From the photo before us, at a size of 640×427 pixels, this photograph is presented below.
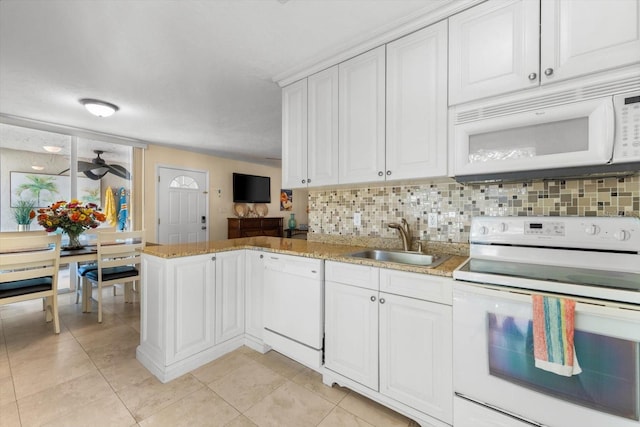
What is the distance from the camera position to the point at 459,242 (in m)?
1.86

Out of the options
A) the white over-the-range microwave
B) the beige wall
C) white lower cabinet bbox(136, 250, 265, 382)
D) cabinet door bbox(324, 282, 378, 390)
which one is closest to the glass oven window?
cabinet door bbox(324, 282, 378, 390)

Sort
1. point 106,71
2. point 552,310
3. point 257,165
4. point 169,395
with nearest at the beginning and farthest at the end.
Answer: 1. point 552,310
2. point 169,395
3. point 106,71
4. point 257,165

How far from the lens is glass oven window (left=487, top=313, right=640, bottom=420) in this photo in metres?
0.97

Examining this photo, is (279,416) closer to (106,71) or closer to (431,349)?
(431,349)

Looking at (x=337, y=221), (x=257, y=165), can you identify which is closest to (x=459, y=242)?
(x=337, y=221)

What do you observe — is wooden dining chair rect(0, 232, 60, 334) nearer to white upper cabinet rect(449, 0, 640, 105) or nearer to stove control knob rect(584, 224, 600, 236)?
white upper cabinet rect(449, 0, 640, 105)

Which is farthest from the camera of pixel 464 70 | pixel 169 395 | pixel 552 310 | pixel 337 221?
pixel 337 221

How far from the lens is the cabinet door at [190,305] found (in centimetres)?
189

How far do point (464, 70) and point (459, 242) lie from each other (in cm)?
105

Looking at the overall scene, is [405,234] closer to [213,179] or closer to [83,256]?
[83,256]

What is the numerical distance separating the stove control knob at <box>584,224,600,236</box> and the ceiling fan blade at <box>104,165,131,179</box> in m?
5.55

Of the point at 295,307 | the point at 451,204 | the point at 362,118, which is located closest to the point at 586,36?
the point at 451,204

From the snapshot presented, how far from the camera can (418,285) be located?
1438mm

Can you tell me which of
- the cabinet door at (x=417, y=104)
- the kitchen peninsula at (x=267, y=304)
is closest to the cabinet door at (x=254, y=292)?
the kitchen peninsula at (x=267, y=304)
